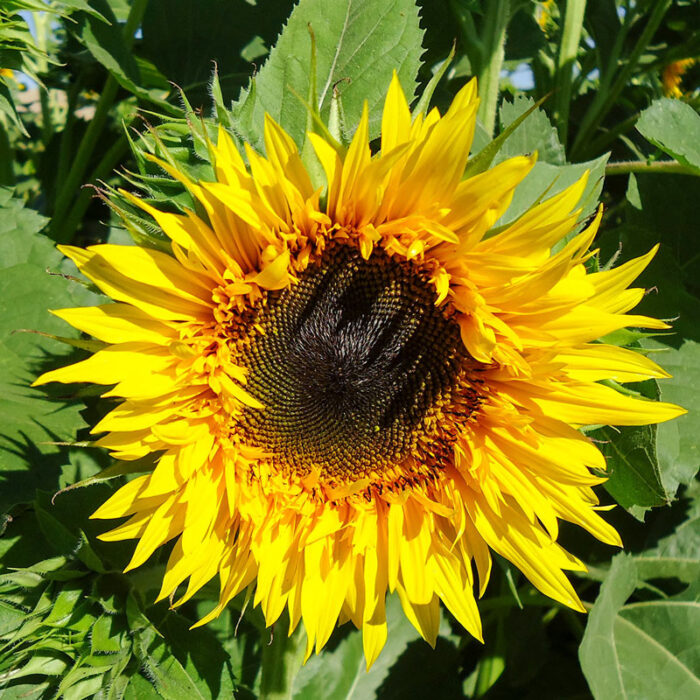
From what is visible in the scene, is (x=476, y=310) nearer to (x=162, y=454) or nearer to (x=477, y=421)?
(x=477, y=421)

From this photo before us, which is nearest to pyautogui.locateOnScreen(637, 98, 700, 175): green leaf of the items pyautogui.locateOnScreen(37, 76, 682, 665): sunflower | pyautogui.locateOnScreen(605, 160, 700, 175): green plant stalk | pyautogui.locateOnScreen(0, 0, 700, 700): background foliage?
pyautogui.locateOnScreen(0, 0, 700, 700): background foliage

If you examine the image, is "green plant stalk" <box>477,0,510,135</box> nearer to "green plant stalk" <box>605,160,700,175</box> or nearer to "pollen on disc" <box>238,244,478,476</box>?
"green plant stalk" <box>605,160,700,175</box>

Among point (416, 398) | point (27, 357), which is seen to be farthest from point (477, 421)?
point (27, 357)

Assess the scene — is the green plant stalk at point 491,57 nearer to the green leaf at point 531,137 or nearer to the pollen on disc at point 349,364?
the green leaf at point 531,137

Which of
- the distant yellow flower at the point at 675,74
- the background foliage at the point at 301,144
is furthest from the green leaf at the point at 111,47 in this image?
the distant yellow flower at the point at 675,74

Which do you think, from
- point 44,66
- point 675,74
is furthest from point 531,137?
point 44,66

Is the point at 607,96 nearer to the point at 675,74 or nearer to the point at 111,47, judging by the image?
the point at 675,74

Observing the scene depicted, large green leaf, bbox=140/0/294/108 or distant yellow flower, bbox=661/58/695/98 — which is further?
distant yellow flower, bbox=661/58/695/98
